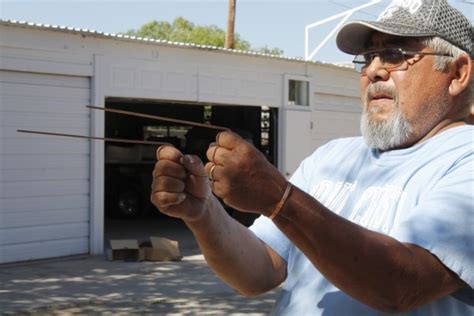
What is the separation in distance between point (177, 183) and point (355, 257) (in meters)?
0.54

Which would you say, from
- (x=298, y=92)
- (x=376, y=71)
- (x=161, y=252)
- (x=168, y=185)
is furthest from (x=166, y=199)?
(x=298, y=92)

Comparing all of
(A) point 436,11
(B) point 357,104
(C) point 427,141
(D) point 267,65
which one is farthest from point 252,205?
(B) point 357,104

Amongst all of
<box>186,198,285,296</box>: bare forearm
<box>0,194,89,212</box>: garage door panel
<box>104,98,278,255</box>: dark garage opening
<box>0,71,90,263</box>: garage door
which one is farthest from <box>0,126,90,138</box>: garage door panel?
<box>186,198,285,296</box>: bare forearm

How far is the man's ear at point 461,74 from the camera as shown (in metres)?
2.24

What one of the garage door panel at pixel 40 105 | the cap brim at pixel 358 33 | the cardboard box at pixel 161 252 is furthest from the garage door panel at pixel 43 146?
the cap brim at pixel 358 33

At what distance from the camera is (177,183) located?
207 centimetres

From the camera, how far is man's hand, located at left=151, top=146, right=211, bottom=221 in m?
2.05

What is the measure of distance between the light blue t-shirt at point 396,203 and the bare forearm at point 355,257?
0.12m

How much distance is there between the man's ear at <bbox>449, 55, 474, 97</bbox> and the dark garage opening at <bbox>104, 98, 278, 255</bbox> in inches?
430

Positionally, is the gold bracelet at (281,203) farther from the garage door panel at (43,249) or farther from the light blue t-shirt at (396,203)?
the garage door panel at (43,249)

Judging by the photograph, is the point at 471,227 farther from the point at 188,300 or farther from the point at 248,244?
the point at 188,300

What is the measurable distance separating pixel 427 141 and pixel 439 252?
47 centimetres

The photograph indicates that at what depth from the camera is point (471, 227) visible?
190 centimetres

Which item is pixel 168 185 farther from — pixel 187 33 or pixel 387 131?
pixel 187 33
